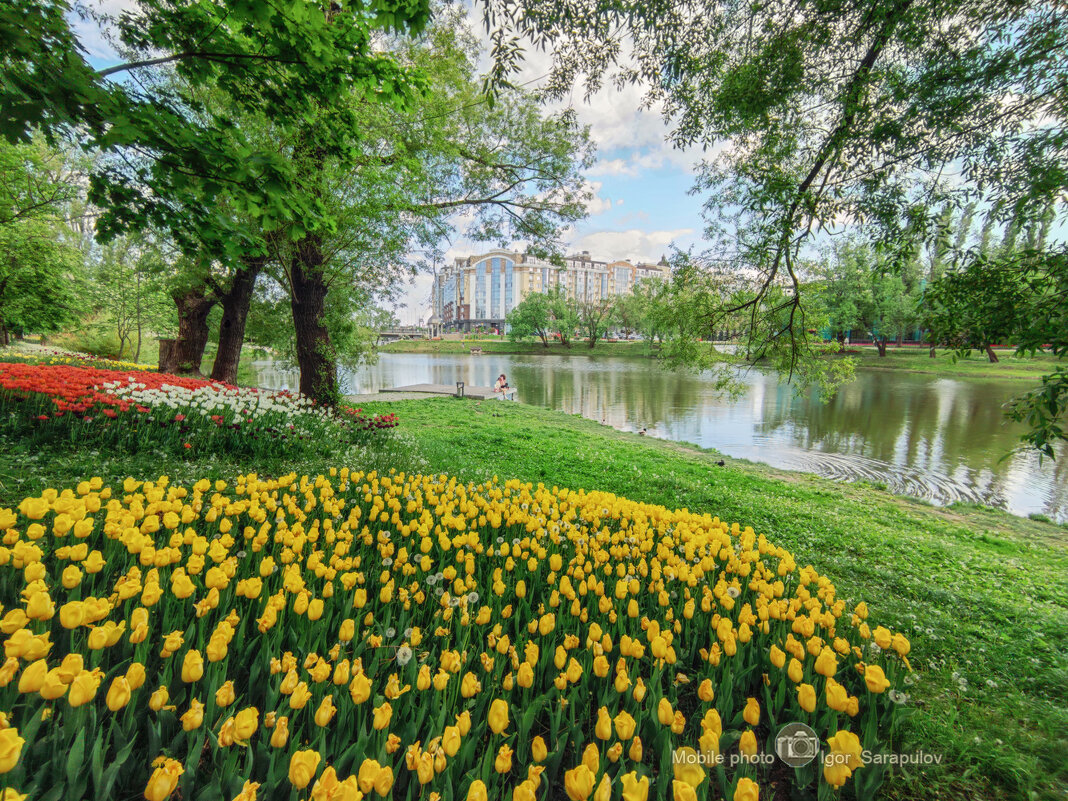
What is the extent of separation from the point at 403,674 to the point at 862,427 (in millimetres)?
20149

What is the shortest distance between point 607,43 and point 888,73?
105 inches

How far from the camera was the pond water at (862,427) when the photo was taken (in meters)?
10.7

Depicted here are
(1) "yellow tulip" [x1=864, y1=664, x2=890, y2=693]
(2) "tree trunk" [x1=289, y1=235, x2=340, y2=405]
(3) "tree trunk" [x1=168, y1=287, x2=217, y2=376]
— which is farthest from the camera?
(3) "tree trunk" [x1=168, y1=287, x2=217, y2=376]

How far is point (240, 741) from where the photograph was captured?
4.38ft

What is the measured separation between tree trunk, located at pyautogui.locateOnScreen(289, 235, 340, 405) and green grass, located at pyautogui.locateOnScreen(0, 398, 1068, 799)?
2.55 metres

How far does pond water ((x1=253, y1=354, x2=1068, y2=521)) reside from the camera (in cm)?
1073

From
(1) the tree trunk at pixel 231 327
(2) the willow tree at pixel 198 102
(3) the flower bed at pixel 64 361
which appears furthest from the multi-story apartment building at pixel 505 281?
(2) the willow tree at pixel 198 102

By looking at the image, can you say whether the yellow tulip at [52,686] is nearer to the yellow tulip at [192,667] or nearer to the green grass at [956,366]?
the yellow tulip at [192,667]

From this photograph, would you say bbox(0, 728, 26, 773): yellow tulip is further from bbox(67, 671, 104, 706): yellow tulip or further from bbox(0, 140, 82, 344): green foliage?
bbox(0, 140, 82, 344): green foliage

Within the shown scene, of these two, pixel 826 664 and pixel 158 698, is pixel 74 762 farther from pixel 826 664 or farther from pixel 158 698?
pixel 826 664

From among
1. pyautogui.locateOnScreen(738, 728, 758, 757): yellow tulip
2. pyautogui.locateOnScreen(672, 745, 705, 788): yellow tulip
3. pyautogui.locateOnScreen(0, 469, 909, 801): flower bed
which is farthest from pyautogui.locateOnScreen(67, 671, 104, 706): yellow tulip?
pyautogui.locateOnScreen(738, 728, 758, 757): yellow tulip

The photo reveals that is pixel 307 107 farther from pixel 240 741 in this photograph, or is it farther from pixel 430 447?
pixel 430 447

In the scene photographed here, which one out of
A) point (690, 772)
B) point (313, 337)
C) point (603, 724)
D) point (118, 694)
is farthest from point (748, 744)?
point (313, 337)

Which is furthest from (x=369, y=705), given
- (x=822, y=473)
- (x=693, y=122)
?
(x=822, y=473)
